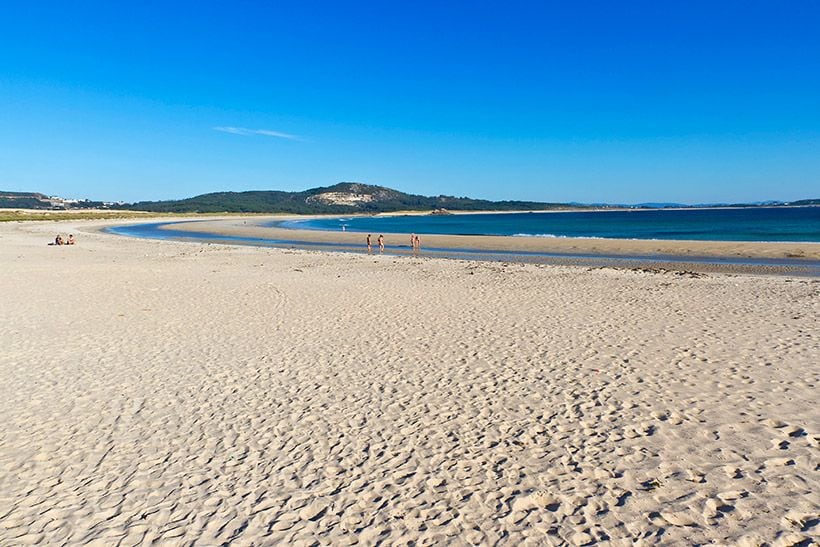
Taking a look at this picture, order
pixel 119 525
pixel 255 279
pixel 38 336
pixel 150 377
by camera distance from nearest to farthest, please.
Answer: pixel 119 525, pixel 150 377, pixel 38 336, pixel 255 279

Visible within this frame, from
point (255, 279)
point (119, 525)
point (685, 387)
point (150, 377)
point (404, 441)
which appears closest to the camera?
point (119, 525)

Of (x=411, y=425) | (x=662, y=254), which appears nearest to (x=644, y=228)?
(x=662, y=254)

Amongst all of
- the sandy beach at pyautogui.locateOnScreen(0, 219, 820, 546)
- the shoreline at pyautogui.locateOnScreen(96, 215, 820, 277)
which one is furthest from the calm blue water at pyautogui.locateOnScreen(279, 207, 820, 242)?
the sandy beach at pyautogui.locateOnScreen(0, 219, 820, 546)

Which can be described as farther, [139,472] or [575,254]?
[575,254]

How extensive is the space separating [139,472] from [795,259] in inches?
1218

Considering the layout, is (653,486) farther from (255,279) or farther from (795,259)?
(795,259)

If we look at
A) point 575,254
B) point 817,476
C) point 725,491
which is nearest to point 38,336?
point 725,491

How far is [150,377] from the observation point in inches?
315

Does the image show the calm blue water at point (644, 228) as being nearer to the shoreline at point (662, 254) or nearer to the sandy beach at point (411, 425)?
the shoreline at point (662, 254)

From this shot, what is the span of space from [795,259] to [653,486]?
1091 inches

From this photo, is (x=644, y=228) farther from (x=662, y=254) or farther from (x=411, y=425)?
(x=411, y=425)

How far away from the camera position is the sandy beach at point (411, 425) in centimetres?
432

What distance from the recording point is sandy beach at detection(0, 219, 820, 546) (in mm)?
4320

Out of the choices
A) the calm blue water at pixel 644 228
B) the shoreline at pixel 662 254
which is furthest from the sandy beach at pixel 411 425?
the calm blue water at pixel 644 228
